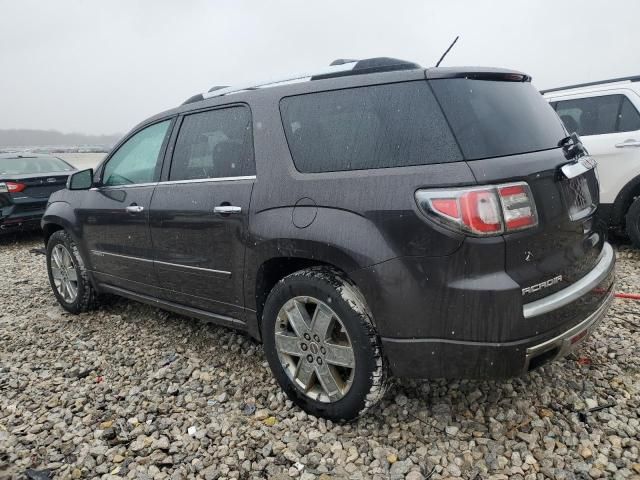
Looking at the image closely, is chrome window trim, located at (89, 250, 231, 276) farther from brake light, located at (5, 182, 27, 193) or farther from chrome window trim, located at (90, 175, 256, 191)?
brake light, located at (5, 182, 27, 193)

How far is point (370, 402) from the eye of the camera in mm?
2184

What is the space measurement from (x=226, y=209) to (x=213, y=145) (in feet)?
1.67

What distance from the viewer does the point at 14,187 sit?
743 cm

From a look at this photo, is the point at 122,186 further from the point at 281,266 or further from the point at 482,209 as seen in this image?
the point at 482,209

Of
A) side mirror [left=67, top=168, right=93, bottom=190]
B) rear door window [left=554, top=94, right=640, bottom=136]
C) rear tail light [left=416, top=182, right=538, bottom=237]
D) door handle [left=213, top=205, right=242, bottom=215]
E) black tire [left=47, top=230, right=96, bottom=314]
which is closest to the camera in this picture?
rear tail light [left=416, top=182, right=538, bottom=237]

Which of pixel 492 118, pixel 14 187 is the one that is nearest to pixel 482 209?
pixel 492 118

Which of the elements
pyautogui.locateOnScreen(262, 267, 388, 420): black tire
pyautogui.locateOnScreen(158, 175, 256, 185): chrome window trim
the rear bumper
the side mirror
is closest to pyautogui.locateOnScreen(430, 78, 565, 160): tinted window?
the rear bumper

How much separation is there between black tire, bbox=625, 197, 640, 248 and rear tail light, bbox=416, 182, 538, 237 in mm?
3907

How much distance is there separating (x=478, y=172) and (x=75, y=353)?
312cm

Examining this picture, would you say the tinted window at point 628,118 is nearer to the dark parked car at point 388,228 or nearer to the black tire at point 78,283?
the dark parked car at point 388,228

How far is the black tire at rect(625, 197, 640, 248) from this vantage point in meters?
4.92

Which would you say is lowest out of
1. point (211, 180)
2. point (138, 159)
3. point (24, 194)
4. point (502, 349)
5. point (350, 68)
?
point (502, 349)

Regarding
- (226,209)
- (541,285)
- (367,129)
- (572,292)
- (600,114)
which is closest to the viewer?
(541,285)

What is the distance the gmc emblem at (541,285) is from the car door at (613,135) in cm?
359
